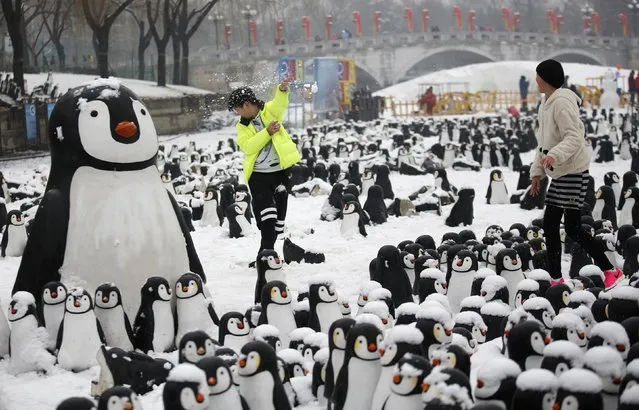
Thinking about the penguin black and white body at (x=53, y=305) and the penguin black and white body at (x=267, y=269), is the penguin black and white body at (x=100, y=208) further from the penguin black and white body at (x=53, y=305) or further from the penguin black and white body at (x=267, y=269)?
the penguin black and white body at (x=267, y=269)

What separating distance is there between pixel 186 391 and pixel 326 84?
29.3 m

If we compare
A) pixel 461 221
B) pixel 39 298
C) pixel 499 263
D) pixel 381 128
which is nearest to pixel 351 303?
pixel 499 263

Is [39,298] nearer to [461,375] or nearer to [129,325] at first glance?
[129,325]

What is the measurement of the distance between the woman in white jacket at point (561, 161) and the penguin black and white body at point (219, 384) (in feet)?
9.73

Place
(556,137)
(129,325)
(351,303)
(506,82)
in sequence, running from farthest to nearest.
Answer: (506,82)
(351,303)
(556,137)
(129,325)

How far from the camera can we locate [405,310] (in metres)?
5.07

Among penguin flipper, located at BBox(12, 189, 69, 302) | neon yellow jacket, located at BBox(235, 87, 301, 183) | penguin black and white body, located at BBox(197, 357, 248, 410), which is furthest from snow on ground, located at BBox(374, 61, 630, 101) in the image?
penguin black and white body, located at BBox(197, 357, 248, 410)

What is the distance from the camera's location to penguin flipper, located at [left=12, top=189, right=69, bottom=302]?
5.82 m

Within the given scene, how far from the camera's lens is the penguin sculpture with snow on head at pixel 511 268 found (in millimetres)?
6344

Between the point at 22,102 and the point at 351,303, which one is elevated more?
the point at 22,102

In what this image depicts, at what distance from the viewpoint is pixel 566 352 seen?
3916 mm

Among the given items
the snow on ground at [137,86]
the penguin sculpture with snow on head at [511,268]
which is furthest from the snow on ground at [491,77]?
the penguin sculpture with snow on head at [511,268]

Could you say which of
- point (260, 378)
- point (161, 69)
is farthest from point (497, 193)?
point (161, 69)

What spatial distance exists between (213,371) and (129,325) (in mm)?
1793
